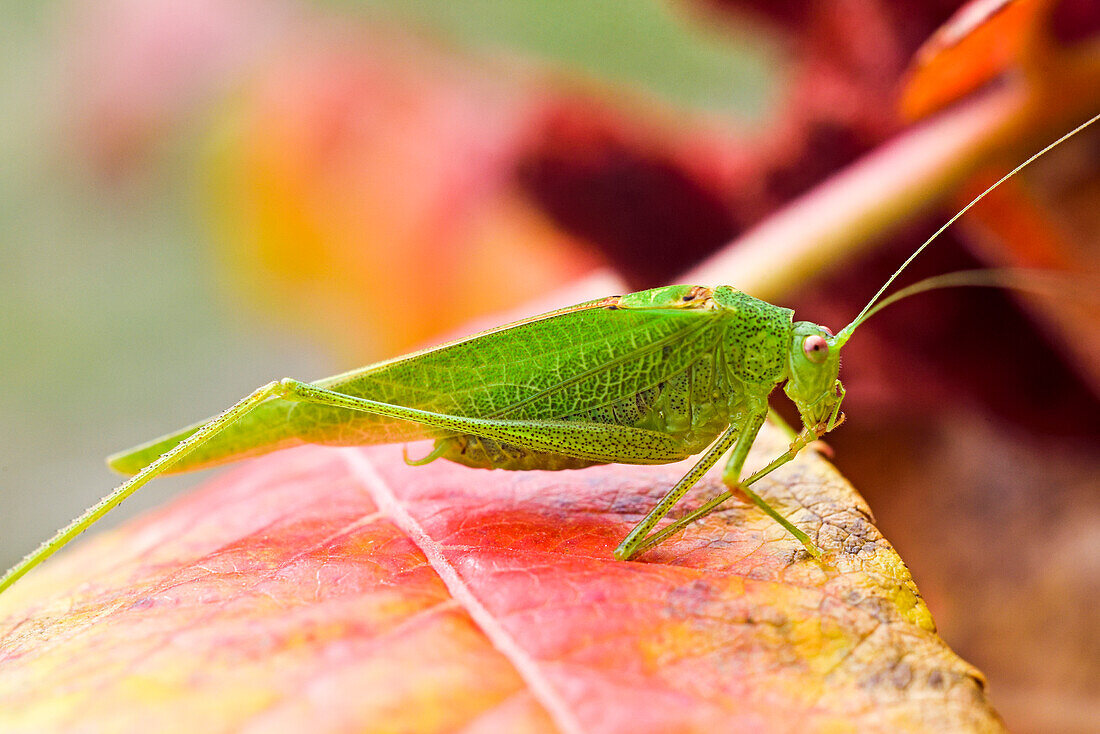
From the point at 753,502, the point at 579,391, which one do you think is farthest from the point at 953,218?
the point at 579,391

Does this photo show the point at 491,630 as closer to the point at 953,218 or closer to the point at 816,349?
the point at 816,349

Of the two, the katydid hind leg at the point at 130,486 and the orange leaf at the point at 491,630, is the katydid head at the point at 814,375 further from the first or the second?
the katydid hind leg at the point at 130,486

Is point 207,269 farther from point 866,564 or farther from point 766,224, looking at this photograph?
point 866,564

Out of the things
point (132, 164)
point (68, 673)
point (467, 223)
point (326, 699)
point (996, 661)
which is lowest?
point (996, 661)

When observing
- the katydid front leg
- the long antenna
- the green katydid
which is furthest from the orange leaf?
the long antenna

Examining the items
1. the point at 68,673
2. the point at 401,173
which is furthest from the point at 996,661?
the point at 401,173

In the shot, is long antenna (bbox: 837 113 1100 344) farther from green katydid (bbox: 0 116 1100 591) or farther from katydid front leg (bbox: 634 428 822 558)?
katydid front leg (bbox: 634 428 822 558)
